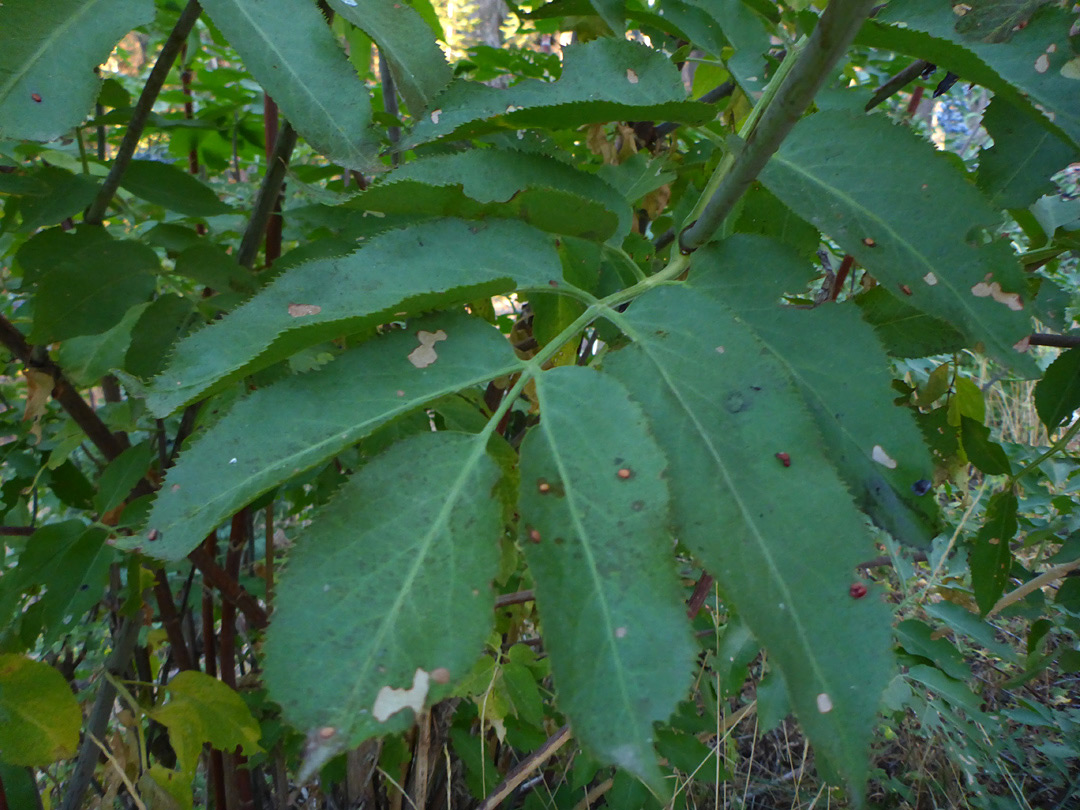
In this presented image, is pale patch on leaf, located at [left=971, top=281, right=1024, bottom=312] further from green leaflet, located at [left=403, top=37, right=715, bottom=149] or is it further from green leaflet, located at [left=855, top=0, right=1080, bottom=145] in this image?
green leaflet, located at [left=403, top=37, right=715, bottom=149]

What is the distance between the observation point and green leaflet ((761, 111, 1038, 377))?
1.77ft

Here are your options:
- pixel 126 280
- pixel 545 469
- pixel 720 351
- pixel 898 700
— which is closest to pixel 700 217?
pixel 720 351

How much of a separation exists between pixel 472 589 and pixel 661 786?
147 millimetres

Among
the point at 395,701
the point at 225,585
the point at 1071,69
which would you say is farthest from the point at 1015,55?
the point at 225,585

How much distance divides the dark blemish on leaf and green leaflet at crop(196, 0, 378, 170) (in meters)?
0.33

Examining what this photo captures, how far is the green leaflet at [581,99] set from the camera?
57cm

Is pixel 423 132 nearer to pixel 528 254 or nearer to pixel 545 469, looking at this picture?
pixel 528 254

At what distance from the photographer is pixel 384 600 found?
41cm

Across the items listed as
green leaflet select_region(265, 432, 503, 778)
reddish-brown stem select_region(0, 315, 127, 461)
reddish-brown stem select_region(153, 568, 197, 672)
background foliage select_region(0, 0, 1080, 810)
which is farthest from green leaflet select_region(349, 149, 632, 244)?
reddish-brown stem select_region(153, 568, 197, 672)

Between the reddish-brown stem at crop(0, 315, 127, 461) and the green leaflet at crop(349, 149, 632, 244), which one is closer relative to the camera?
the green leaflet at crop(349, 149, 632, 244)

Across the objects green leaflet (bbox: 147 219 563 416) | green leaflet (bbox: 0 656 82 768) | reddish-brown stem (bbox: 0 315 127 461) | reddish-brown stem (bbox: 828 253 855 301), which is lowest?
green leaflet (bbox: 0 656 82 768)

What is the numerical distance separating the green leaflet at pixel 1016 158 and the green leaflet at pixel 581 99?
0.97 feet

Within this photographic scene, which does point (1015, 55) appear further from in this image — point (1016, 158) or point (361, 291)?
point (361, 291)

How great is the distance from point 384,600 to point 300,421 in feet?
0.46
